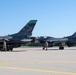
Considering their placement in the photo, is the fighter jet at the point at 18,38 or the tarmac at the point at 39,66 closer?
the tarmac at the point at 39,66

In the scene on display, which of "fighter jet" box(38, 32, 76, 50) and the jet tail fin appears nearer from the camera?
the jet tail fin

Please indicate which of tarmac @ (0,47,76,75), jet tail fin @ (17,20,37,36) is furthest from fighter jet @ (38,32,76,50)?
tarmac @ (0,47,76,75)

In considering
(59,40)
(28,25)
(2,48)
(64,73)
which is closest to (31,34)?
(28,25)

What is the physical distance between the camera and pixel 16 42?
1618 inches

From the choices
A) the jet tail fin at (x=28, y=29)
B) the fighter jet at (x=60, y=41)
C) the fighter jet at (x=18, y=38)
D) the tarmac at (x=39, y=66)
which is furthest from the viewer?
the fighter jet at (x=60, y=41)

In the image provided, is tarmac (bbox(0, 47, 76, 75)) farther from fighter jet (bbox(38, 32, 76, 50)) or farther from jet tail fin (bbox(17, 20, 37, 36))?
fighter jet (bbox(38, 32, 76, 50))

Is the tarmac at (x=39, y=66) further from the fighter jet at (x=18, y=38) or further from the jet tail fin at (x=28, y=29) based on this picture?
the jet tail fin at (x=28, y=29)

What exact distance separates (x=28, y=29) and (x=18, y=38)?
2814 millimetres

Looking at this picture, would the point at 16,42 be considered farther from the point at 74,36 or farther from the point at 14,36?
the point at 74,36

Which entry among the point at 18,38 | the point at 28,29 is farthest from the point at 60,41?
the point at 18,38

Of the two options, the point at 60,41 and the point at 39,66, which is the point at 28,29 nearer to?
the point at 60,41

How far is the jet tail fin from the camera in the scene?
42.4 m

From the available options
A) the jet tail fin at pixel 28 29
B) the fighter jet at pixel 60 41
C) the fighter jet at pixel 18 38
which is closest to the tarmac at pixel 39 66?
the fighter jet at pixel 18 38

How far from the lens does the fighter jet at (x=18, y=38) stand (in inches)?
1604
